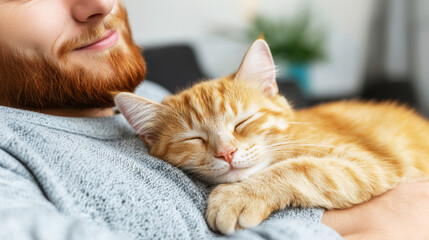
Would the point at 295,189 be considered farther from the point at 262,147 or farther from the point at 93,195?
the point at 93,195

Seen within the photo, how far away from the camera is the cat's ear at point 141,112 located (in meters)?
1.00

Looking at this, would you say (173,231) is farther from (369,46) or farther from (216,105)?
(369,46)

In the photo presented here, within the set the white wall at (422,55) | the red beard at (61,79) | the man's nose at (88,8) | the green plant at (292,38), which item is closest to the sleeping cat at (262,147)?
the red beard at (61,79)

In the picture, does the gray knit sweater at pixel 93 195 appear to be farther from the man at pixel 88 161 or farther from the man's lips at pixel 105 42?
the man's lips at pixel 105 42

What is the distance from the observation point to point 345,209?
3.04 ft

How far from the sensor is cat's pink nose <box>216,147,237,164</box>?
952mm

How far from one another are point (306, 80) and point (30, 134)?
3178mm

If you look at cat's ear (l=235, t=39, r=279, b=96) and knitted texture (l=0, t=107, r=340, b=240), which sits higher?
cat's ear (l=235, t=39, r=279, b=96)

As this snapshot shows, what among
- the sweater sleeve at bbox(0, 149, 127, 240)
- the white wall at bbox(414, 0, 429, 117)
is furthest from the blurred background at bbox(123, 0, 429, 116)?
the sweater sleeve at bbox(0, 149, 127, 240)

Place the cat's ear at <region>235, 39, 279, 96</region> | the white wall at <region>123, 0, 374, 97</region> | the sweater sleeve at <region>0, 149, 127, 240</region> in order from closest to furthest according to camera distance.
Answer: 1. the sweater sleeve at <region>0, 149, 127, 240</region>
2. the cat's ear at <region>235, 39, 279, 96</region>
3. the white wall at <region>123, 0, 374, 97</region>

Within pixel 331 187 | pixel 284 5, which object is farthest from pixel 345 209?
pixel 284 5

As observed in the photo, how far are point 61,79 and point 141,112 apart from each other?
25 centimetres

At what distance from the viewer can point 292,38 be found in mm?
3488

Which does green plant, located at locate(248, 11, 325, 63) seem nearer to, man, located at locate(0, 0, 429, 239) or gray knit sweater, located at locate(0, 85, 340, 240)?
man, located at locate(0, 0, 429, 239)
